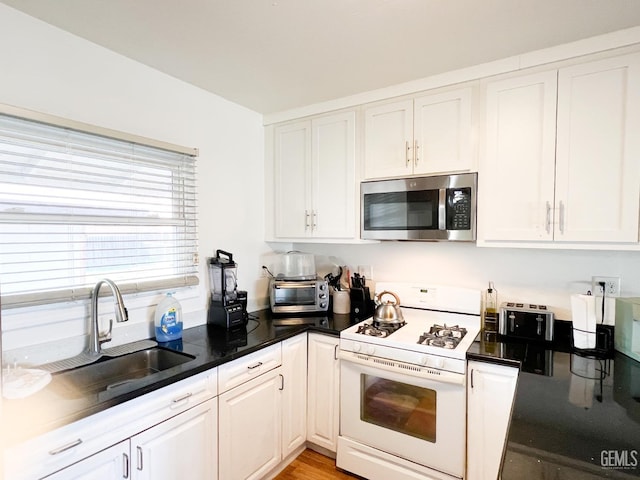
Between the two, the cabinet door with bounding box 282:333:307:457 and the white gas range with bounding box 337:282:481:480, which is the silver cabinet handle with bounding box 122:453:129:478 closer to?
the cabinet door with bounding box 282:333:307:457

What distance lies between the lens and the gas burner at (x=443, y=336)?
6.24 ft

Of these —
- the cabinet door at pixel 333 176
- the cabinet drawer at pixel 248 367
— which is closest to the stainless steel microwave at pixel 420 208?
the cabinet door at pixel 333 176

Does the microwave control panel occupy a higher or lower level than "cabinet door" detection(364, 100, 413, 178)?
lower

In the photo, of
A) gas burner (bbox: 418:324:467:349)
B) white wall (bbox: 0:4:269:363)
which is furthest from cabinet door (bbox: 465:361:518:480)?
Result: white wall (bbox: 0:4:269:363)

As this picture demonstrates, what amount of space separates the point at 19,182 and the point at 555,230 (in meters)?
2.54

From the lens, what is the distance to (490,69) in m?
1.95

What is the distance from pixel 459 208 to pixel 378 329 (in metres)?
0.87

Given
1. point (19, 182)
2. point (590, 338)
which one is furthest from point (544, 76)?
point (19, 182)

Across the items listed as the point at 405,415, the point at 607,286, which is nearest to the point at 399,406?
the point at 405,415

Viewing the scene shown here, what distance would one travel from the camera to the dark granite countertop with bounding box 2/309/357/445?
46.2 inches

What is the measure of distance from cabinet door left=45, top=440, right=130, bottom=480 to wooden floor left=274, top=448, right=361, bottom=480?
3.65ft

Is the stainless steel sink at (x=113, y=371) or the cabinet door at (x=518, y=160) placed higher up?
the cabinet door at (x=518, y=160)

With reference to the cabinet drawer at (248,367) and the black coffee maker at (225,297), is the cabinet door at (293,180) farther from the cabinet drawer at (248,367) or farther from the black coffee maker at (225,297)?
the cabinet drawer at (248,367)

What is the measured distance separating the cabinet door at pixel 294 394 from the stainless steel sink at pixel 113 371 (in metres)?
0.64
